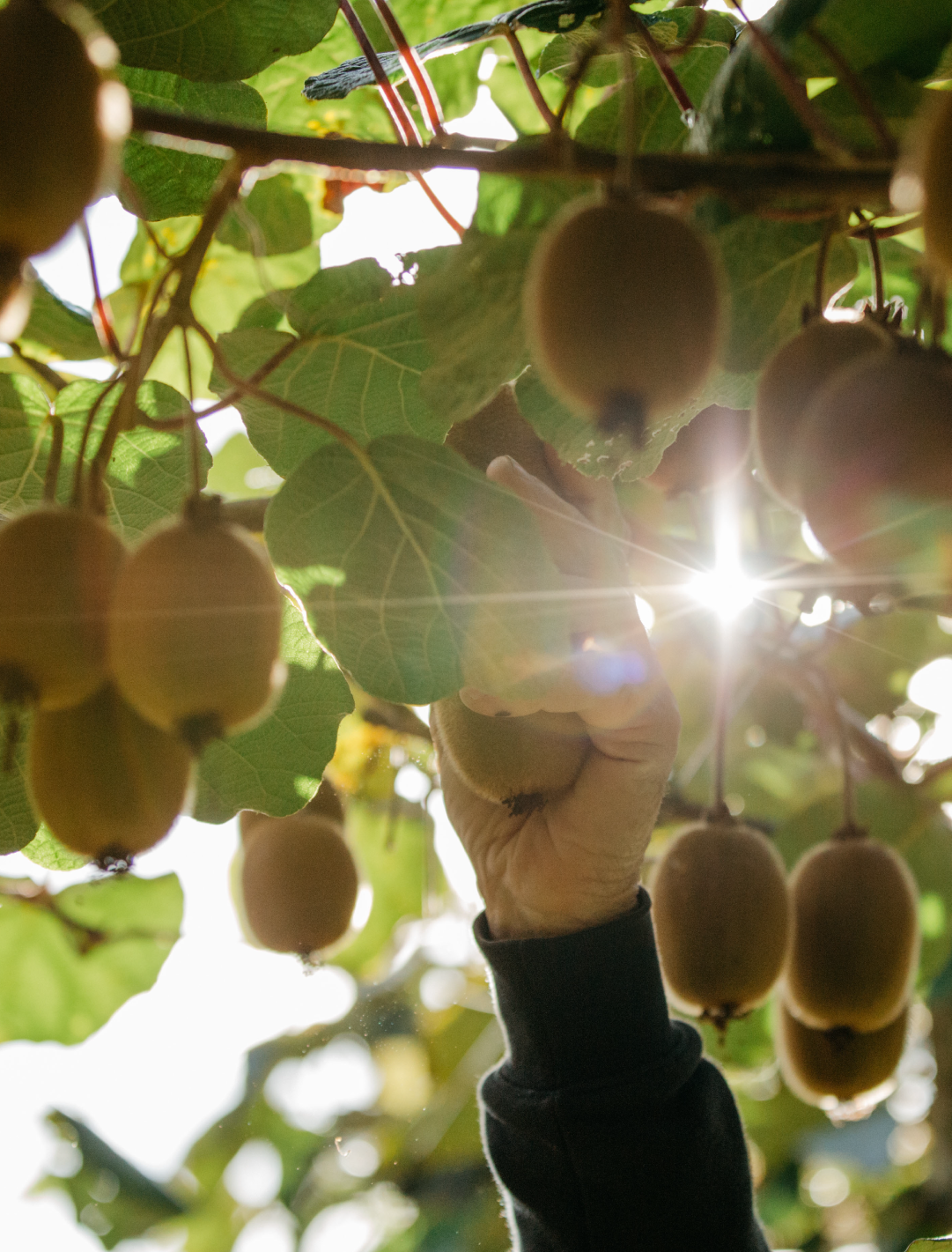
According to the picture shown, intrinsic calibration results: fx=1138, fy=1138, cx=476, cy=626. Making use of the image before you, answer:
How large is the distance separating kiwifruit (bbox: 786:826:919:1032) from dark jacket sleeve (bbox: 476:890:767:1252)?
0.45ft

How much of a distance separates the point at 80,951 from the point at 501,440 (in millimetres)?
1077

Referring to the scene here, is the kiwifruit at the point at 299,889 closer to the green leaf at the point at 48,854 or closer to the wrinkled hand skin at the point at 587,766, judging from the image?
the wrinkled hand skin at the point at 587,766

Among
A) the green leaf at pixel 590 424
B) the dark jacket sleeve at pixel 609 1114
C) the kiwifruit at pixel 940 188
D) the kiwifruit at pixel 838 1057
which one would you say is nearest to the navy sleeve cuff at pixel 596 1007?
the dark jacket sleeve at pixel 609 1114

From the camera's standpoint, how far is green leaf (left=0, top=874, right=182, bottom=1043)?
162 centimetres

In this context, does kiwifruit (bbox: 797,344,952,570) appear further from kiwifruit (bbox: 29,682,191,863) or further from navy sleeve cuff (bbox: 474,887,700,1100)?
navy sleeve cuff (bbox: 474,887,700,1100)

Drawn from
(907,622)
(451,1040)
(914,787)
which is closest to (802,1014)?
(914,787)

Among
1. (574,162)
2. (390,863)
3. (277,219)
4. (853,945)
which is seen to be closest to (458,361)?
(574,162)

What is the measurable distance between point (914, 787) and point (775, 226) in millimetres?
1307

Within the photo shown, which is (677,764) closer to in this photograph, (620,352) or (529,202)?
(529,202)

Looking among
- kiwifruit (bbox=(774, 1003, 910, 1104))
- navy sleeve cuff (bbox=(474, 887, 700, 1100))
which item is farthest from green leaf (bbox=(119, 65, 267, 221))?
kiwifruit (bbox=(774, 1003, 910, 1104))

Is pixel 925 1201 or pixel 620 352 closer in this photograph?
pixel 620 352

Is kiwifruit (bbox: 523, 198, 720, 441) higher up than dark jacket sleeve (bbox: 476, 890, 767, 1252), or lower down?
higher up

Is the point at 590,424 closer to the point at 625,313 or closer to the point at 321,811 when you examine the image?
the point at 625,313

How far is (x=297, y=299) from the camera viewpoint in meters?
0.75
